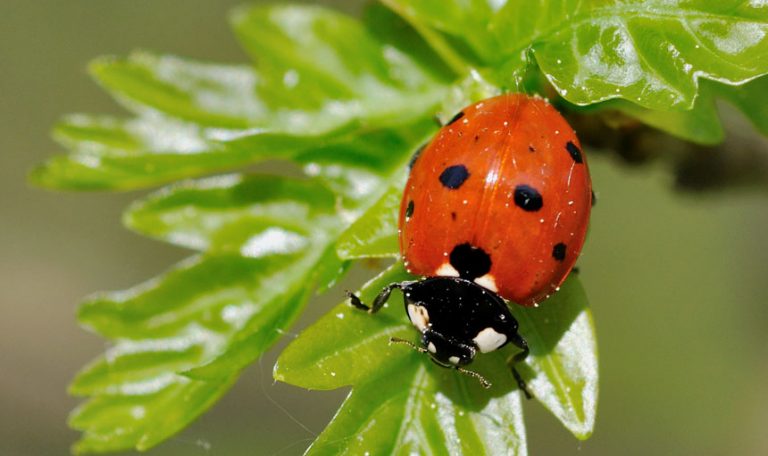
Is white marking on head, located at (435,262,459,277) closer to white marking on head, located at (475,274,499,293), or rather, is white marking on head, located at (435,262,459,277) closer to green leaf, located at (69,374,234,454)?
white marking on head, located at (475,274,499,293)

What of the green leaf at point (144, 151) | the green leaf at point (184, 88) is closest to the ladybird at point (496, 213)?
the green leaf at point (144, 151)

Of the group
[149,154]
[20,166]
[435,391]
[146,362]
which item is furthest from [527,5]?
[20,166]

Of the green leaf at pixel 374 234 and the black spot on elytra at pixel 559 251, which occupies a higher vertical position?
the green leaf at pixel 374 234

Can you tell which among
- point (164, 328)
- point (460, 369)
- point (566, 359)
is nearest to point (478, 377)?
point (460, 369)

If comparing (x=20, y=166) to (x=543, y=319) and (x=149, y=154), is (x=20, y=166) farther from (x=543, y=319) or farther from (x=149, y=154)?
(x=543, y=319)

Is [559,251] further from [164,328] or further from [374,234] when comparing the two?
[164,328]

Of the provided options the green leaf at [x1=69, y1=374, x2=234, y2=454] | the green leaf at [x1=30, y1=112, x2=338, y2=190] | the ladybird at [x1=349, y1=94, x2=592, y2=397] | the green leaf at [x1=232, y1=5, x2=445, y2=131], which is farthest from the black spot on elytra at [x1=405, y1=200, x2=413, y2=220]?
the green leaf at [x1=69, y1=374, x2=234, y2=454]

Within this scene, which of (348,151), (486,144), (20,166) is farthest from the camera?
(20,166)

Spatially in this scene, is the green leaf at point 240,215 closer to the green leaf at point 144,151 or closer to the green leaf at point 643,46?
the green leaf at point 144,151
